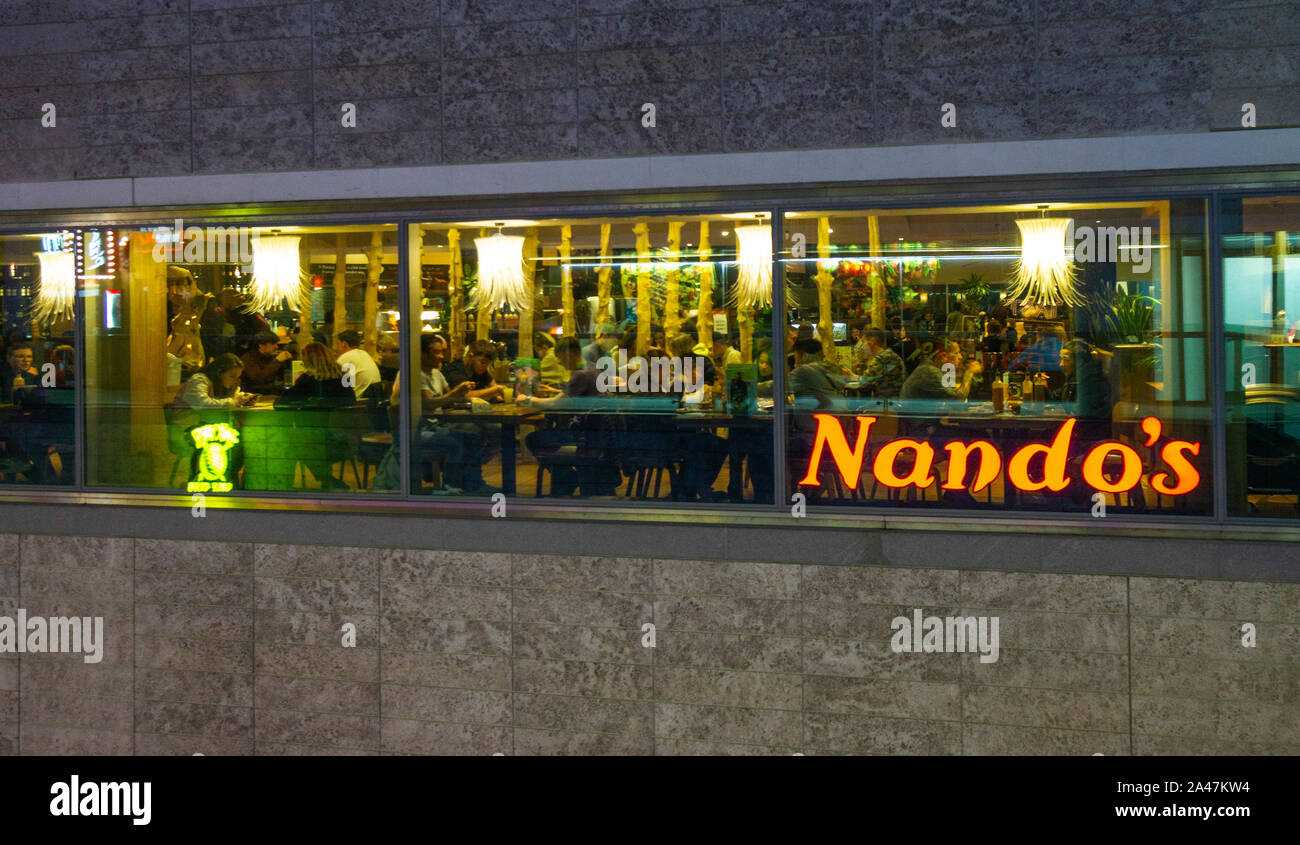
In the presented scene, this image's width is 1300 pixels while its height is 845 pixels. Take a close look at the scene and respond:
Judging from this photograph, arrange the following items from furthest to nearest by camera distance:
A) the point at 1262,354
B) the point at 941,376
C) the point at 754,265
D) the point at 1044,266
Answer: the point at 754,265, the point at 941,376, the point at 1044,266, the point at 1262,354

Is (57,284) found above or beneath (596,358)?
above

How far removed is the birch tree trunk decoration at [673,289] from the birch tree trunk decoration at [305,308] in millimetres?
2156

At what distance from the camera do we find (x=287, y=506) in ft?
24.4

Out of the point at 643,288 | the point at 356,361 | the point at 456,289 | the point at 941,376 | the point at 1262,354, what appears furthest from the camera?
the point at 356,361

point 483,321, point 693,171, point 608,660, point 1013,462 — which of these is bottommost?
point 608,660

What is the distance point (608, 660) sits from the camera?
6.95 metres

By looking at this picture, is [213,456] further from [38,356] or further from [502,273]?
[502,273]

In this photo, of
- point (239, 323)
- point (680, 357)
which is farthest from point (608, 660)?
point (239, 323)

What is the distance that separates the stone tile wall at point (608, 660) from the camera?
6328 millimetres

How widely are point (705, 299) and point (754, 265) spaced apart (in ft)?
1.07

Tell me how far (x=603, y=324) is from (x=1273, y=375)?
3.50 m

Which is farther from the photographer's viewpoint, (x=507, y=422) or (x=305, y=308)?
(x=305, y=308)

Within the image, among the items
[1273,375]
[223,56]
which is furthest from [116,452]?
[1273,375]

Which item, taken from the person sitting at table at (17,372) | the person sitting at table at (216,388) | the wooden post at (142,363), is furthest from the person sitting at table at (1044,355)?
the person sitting at table at (17,372)
